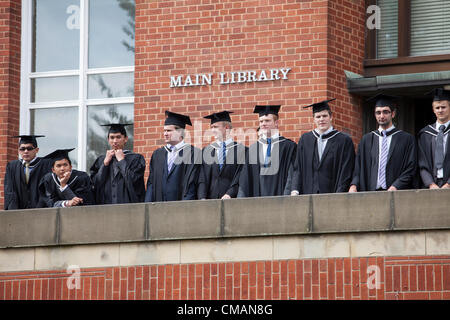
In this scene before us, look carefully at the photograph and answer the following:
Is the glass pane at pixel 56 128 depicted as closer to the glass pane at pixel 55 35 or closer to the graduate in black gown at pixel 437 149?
the glass pane at pixel 55 35

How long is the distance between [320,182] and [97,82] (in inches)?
223

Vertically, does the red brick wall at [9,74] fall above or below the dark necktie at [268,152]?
above

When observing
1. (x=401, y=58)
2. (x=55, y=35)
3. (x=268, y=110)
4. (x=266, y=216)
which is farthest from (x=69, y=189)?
(x=401, y=58)

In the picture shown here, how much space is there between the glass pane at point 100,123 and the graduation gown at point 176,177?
10.9 feet

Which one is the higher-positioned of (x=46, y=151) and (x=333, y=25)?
(x=333, y=25)

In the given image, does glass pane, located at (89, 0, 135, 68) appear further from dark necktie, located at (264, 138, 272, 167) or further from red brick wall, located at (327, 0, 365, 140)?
dark necktie, located at (264, 138, 272, 167)

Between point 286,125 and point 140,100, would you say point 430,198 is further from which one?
point 140,100

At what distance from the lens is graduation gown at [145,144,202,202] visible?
14203 mm

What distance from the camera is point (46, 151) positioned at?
724 inches

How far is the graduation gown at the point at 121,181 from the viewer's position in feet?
47.9

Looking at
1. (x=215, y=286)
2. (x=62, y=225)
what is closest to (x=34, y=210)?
(x=62, y=225)

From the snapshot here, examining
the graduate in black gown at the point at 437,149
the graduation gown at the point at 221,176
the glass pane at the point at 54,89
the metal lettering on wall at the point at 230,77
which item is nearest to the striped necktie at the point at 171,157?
the graduation gown at the point at 221,176

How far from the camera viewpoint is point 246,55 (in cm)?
1666

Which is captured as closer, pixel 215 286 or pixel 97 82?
pixel 215 286
